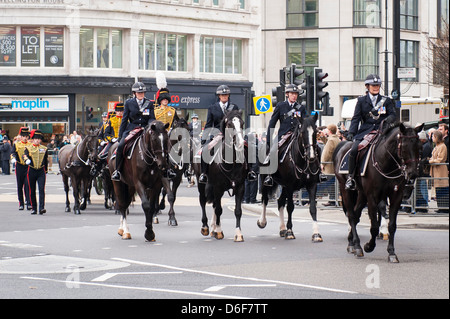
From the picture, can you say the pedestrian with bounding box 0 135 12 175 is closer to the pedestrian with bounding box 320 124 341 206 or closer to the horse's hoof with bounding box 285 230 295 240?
the pedestrian with bounding box 320 124 341 206

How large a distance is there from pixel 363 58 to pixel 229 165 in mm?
46803

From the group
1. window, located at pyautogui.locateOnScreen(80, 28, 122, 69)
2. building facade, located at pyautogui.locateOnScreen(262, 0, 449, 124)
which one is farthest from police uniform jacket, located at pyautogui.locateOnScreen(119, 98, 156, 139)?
building facade, located at pyautogui.locateOnScreen(262, 0, 449, 124)

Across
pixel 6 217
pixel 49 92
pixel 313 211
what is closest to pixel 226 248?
pixel 313 211

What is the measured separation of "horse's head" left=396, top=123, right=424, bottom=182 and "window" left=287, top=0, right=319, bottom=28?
50.0 meters

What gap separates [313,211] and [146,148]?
3.07 m

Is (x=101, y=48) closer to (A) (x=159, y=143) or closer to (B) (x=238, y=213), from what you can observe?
(A) (x=159, y=143)

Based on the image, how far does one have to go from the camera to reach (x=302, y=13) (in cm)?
6219

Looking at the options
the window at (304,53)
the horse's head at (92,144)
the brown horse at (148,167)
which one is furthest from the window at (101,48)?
the brown horse at (148,167)

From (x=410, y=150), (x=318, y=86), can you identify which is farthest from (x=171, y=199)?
(x=410, y=150)

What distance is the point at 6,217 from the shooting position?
21.8 metres

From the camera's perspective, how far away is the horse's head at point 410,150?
501 inches

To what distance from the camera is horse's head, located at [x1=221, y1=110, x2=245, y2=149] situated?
51.2ft

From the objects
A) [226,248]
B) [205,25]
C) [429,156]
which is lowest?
[226,248]
